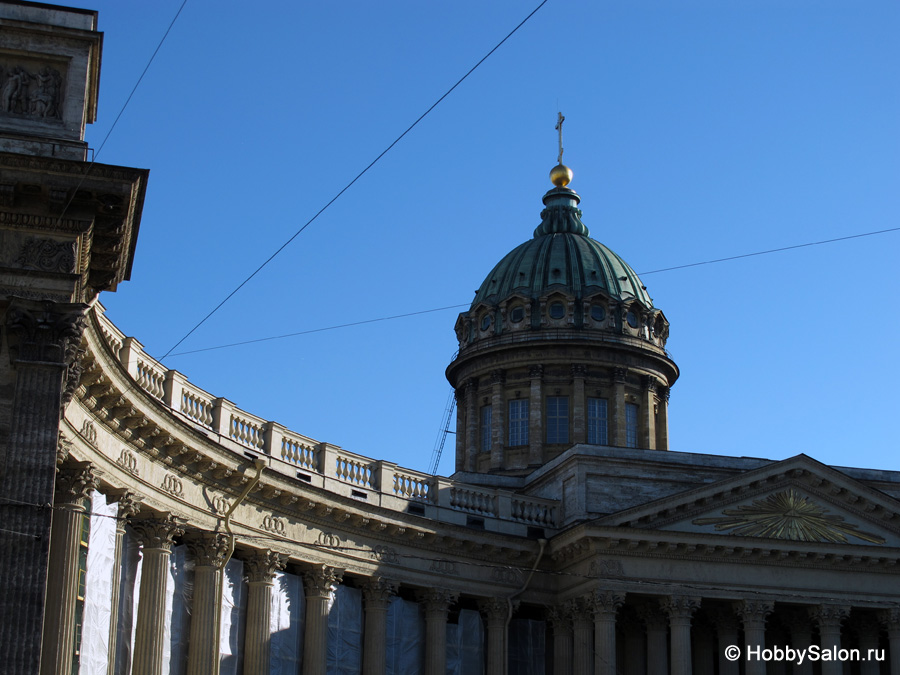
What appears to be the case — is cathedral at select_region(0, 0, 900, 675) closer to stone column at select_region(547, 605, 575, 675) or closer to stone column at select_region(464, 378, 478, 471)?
stone column at select_region(547, 605, 575, 675)

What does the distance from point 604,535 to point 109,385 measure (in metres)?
17.5

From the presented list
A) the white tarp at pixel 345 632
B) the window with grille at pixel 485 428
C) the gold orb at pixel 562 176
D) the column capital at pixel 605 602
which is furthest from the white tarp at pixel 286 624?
the gold orb at pixel 562 176

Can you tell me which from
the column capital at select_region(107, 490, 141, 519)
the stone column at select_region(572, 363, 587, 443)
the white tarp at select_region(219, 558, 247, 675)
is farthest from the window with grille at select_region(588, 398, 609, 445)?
the column capital at select_region(107, 490, 141, 519)

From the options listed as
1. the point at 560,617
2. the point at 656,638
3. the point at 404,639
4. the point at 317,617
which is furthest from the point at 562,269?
the point at 317,617

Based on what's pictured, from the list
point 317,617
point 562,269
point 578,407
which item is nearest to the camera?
point 317,617

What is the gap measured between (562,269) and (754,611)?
23630mm

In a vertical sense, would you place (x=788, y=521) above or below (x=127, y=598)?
above

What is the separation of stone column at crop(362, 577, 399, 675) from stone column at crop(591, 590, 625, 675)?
6.25 metres

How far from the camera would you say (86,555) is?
27.3 metres

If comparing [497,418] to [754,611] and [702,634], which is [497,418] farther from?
[754,611]

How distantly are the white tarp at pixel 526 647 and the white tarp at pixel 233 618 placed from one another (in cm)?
1037

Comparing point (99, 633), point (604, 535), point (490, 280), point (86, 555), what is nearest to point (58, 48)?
point (86, 555)

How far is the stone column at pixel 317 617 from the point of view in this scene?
36.1 metres

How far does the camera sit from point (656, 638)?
4194cm
